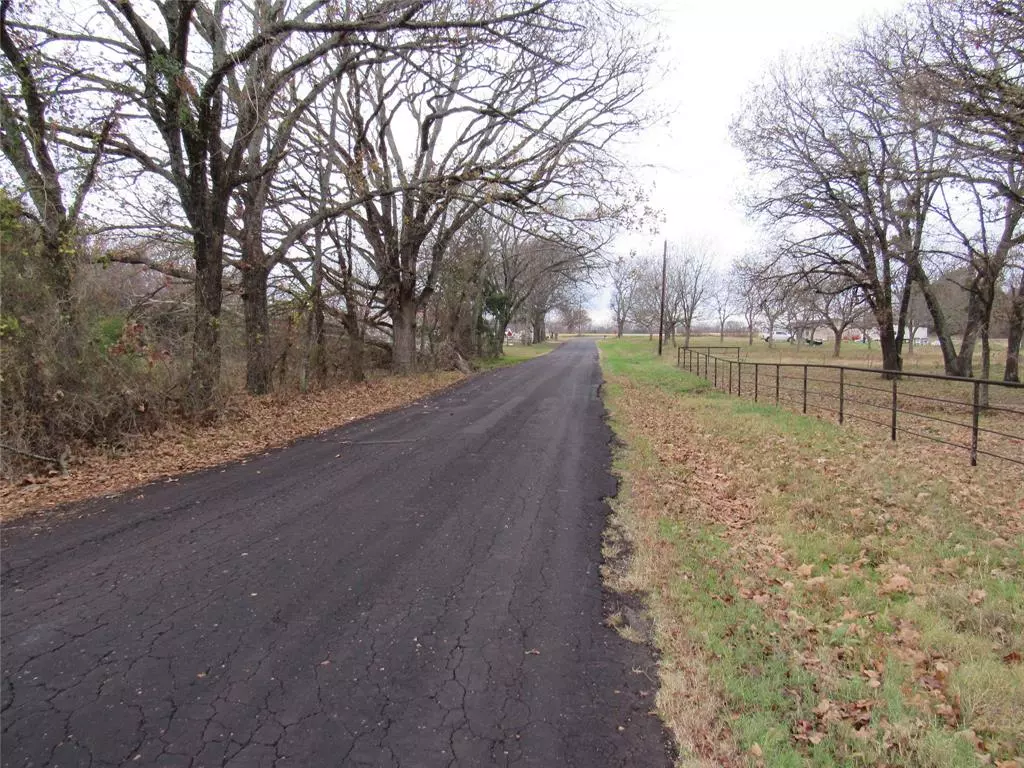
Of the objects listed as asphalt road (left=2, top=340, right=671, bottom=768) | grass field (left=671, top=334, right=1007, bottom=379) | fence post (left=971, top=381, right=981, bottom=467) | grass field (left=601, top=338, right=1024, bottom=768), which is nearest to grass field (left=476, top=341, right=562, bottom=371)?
grass field (left=671, top=334, right=1007, bottom=379)

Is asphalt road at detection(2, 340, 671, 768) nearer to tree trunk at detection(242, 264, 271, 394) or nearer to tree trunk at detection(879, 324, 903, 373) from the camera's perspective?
tree trunk at detection(242, 264, 271, 394)

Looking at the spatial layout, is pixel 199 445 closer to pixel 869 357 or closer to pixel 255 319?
pixel 255 319

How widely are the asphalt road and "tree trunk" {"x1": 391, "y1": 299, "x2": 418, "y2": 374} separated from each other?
13566 millimetres

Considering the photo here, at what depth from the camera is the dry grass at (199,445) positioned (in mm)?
6059

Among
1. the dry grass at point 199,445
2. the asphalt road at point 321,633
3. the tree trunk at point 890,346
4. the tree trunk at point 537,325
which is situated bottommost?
the asphalt road at point 321,633

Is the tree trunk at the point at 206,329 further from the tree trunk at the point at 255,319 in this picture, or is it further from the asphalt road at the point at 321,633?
the asphalt road at the point at 321,633

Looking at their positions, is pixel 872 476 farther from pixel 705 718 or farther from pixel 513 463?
pixel 705 718

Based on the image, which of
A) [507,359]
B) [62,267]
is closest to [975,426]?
[62,267]

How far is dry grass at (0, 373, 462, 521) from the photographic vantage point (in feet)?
19.9

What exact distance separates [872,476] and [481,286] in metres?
23.7

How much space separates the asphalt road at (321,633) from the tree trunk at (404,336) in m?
13.6

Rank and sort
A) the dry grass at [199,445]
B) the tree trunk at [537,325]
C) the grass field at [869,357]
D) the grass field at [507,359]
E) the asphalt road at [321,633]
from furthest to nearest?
the tree trunk at [537,325], the grass field at [869,357], the grass field at [507,359], the dry grass at [199,445], the asphalt road at [321,633]

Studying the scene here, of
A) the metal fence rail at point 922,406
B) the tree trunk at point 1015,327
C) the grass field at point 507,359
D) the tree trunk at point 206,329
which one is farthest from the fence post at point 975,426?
the grass field at point 507,359

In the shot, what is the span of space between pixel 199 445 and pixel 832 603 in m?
8.44
